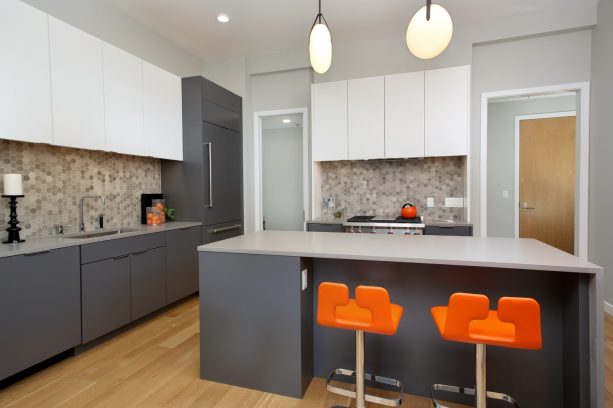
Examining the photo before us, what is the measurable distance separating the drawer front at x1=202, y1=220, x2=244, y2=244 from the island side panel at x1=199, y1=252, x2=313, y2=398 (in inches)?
69.6

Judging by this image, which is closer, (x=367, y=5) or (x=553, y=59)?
(x=367, y=5)

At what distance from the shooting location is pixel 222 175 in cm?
413

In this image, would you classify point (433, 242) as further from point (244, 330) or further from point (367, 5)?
point (367, 5)

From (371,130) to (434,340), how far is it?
2557mm

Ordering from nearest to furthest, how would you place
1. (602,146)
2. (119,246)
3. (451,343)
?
(451,343)
(119,246)
(602,146)

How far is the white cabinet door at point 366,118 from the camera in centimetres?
384

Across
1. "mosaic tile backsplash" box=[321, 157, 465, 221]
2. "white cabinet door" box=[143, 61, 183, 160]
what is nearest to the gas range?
"mosaic tile backsplash" box=[321, 157, 465, 221]

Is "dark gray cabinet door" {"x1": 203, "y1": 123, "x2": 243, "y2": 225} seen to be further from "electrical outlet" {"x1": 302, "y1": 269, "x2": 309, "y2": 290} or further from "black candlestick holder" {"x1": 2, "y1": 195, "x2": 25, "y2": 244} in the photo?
"electrical outlet" {"x1": 302, "y1": 269, "x2": 309, "y2": 290}

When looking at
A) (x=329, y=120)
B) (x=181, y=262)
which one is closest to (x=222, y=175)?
(x=181, y=262)

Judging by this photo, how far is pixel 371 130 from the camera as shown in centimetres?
388

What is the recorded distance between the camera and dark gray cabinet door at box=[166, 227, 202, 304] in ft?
11.0

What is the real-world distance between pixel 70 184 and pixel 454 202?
4.01 m

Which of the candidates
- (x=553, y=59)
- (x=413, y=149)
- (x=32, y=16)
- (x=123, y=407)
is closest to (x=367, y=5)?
(x=413, y=149)

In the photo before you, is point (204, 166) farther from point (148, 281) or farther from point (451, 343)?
point (451, 343)
